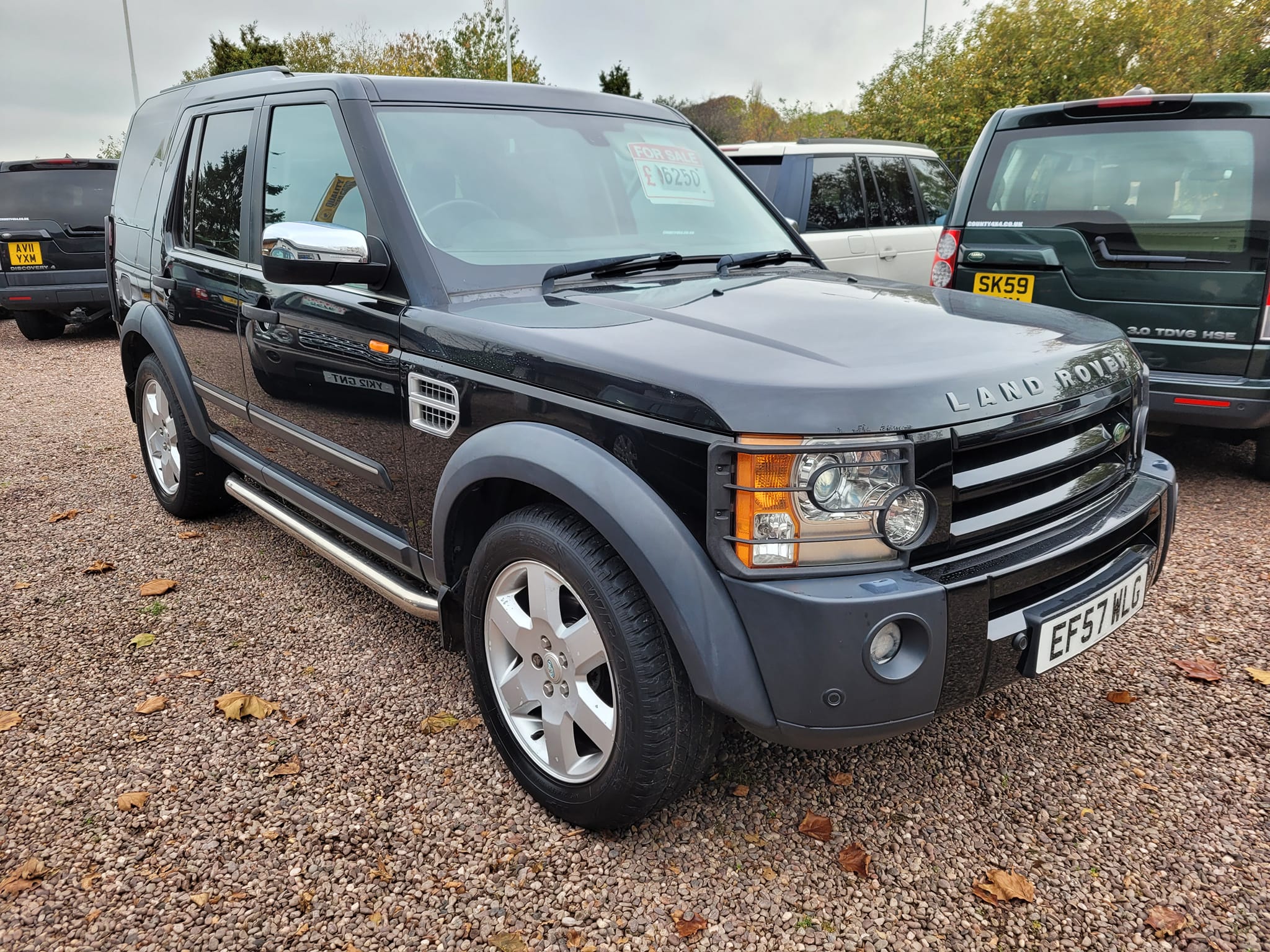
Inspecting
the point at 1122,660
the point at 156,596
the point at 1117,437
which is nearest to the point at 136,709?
the point at 156,596

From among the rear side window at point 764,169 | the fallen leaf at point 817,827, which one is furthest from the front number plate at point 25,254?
the fallen leaf at point 817,827

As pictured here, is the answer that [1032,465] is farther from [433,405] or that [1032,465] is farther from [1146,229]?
[1146,229]

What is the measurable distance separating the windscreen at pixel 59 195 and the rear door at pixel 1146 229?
370 inches

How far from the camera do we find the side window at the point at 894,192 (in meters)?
7.64

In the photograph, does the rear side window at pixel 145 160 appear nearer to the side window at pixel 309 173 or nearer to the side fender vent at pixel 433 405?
the side window at pixel 309 173

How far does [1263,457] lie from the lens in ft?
15.5

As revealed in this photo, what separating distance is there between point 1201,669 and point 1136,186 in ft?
8.72

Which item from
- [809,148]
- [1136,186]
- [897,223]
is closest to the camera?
[1136,186]

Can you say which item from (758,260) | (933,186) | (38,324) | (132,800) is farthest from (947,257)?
(38,324)

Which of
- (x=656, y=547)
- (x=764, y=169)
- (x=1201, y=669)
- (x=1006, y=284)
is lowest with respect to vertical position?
(x=1201, y=669)

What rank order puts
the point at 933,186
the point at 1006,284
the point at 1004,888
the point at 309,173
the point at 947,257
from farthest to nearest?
1. the point at 933,186
2. the point at 947,257
3. the point at 1006,284
4. the point at 309,173
5. the point at 1004,888

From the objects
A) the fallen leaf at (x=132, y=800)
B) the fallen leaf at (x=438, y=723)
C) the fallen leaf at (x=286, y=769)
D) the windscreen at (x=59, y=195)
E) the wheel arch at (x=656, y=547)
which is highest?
the windscreen at (x=59, y=195)

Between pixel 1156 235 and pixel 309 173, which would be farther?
pixel 1156 235

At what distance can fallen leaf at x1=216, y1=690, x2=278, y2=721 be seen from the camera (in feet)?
9.36
